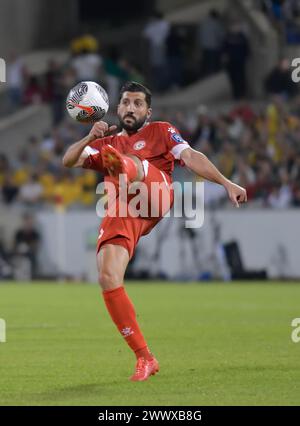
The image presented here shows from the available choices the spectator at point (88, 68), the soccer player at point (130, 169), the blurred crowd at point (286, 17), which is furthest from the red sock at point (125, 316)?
the spectator at point (88, 68)

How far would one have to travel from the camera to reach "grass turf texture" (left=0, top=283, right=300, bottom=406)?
968 cm

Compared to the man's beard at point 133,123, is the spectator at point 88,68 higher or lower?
higher

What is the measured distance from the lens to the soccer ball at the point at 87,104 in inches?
420

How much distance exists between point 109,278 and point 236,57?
67.3 feet

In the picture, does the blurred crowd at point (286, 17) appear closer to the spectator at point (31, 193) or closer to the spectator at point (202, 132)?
the spectator at point (202, 132)

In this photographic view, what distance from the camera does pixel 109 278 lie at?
10.5 m

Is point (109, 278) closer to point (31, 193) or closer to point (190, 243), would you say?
point (190, 243)

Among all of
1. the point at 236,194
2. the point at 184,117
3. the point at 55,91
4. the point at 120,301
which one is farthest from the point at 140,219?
the point at 55,91

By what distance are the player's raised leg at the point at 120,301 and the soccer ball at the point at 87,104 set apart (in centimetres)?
108
